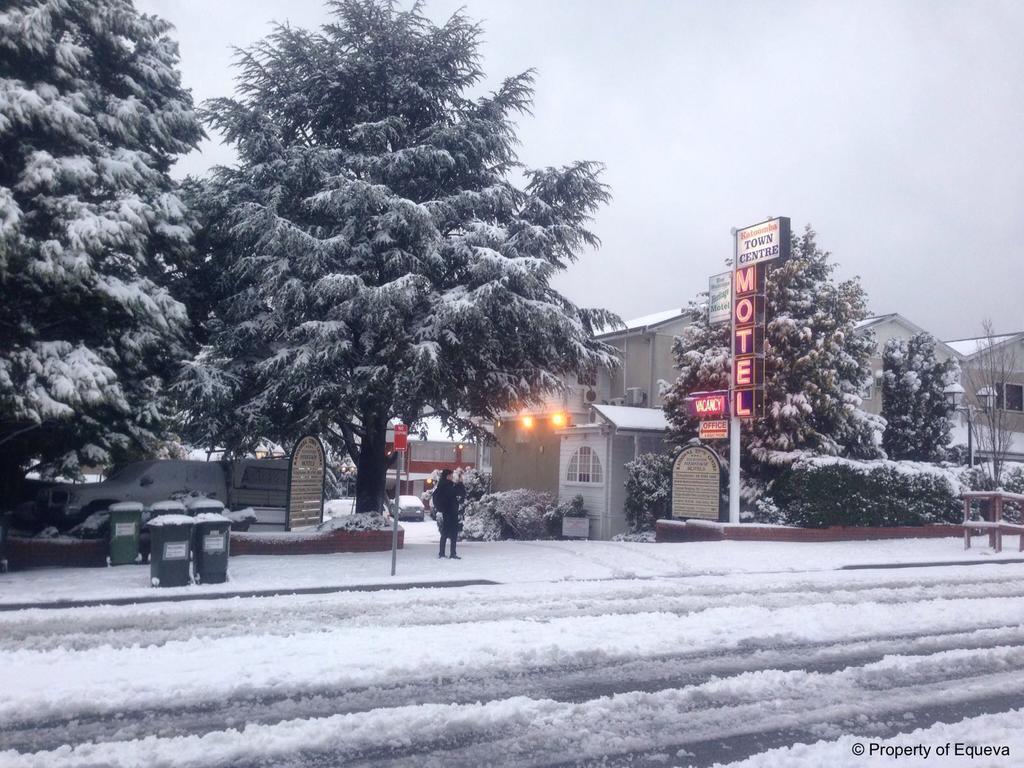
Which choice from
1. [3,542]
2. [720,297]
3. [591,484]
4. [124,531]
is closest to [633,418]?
[591,484]

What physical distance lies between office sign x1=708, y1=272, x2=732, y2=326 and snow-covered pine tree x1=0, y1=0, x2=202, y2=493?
1259 centimetres

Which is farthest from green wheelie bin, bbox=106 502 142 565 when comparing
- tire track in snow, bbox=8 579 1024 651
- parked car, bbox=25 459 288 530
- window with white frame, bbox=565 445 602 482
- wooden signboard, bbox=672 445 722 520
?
window with white frame, bbox=565 445 602 482

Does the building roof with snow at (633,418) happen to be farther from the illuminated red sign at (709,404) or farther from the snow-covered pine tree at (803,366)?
the illuminated red sign at (709,404)

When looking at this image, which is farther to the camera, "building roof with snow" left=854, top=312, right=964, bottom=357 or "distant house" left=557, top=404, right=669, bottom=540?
"building roof with snow" left=854, top=312, right=964, bottom=357

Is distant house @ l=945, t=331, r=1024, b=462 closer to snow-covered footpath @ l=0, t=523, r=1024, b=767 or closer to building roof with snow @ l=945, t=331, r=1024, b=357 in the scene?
building roof with snow @ l=945, t=331, r=1024, b=357

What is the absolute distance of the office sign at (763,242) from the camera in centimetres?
2002

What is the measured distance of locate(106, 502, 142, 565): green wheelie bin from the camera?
561 inches

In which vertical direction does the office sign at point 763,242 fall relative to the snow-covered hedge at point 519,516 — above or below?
above

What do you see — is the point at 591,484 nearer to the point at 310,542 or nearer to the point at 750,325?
the point at 750,325

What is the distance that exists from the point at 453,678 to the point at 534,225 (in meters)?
12.8

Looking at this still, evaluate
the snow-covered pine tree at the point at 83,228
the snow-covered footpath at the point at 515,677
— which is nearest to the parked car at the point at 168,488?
the snow-covered pine tree at the point at 83,228

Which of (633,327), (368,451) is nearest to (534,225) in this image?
(368,451)

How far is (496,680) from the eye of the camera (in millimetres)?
7602

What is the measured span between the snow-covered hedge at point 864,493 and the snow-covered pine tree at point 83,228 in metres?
14.0
